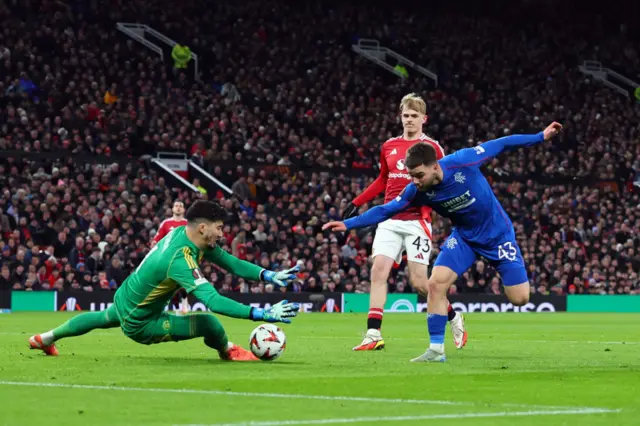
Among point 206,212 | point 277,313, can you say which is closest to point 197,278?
point 206,212

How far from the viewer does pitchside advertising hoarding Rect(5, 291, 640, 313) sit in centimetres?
2891

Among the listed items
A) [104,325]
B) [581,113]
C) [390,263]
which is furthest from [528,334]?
[581,113]

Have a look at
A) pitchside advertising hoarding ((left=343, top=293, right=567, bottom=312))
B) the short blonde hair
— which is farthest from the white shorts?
pitchside advertising hoarding ((left=343, top=293, right=567, bottom=312))

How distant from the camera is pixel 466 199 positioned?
11875mm

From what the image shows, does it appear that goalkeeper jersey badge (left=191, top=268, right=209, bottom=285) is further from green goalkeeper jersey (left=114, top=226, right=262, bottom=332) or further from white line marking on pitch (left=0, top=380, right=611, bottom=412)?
white line marking on pitch (left=0, top=380, right=611, bottom=412)

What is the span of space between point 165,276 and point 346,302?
21004 mm

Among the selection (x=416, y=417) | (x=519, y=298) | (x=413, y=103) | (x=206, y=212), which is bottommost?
(x=416, y=417)

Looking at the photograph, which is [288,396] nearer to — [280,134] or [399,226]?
[399,226]

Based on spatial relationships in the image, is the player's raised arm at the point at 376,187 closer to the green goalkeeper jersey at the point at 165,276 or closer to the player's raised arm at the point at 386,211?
the player's raised arm at the point at 386,211

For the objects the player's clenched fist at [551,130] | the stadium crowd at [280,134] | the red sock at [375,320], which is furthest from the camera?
the stadium crowd at [280,134]

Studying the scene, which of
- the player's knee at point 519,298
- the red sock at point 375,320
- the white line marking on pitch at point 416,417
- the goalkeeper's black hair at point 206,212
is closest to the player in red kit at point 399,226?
the red sock at point 375,320

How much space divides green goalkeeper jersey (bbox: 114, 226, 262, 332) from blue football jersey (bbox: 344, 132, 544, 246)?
50.8 inches

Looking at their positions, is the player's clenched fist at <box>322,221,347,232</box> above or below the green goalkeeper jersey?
above

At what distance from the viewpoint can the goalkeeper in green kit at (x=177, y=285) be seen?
11102mm
